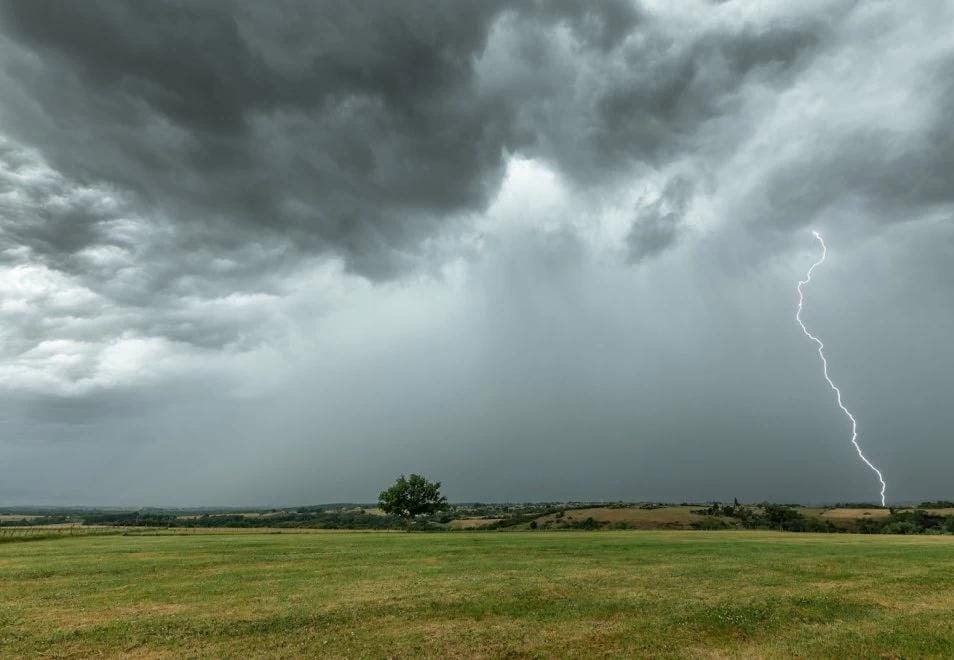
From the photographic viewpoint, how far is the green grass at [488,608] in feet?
56.2

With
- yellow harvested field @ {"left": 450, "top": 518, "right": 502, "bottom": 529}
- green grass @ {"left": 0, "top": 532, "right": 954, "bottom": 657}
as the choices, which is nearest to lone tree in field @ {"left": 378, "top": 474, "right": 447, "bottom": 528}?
yellow harvested field @ {"left": 450, "top": 518, "right": 502, "bottom": 529}

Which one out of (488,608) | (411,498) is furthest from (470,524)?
(488,608)

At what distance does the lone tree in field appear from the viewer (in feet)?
404

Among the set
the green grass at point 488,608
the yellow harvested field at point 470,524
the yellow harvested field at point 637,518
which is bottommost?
the yellow harvested field at point 470,524

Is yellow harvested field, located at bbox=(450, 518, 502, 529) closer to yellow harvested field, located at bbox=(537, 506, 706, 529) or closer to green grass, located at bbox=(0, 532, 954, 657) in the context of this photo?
yellow harvested field, located at bbox=(537, 506, 706, 529)

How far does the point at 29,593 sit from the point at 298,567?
1412cm

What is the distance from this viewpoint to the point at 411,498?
12344 cm

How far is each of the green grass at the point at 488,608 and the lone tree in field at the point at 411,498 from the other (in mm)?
87952

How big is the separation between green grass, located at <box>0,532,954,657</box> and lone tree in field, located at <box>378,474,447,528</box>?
289 feet

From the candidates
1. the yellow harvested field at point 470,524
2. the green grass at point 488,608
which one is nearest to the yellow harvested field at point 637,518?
the yellow harvested field at point 470,524

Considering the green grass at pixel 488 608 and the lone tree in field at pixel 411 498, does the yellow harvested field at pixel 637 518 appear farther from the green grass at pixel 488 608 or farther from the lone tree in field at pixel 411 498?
the green grass at pixel 488 608

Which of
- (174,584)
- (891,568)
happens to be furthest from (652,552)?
(174,584)

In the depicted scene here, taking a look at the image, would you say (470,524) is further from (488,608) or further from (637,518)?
(488,608)

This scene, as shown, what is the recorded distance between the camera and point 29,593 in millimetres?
27328
